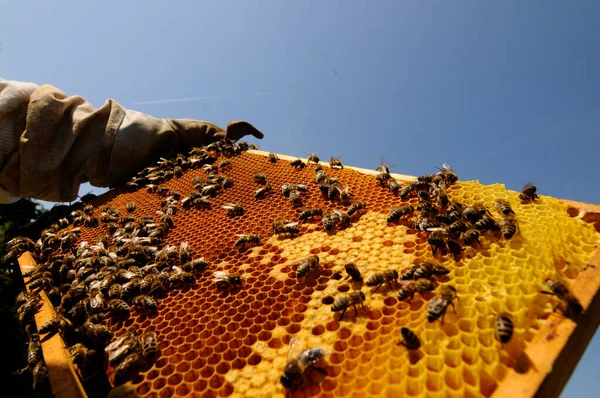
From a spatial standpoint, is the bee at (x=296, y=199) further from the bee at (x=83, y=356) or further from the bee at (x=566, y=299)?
the bee at (x=566, y=299)

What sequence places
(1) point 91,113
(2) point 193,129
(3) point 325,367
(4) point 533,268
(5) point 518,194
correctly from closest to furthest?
(3) point 325,367 → (4) point 533,268 → (5) point 518,194 → (1) point 91,113 → (2) point 193,129

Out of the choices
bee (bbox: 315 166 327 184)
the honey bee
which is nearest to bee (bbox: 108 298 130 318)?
the honey bee

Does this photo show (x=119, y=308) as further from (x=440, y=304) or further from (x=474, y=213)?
(x=474, y=213)

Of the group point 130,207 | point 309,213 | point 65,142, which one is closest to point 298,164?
point 309,213

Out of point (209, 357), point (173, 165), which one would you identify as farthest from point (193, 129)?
point (209, 357)

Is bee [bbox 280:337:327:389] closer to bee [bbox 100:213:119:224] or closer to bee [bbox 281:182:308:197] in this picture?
bee [bbox 281:182:308:197]

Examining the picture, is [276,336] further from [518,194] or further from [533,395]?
[518,194]

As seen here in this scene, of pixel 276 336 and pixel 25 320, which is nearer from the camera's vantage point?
pixel 276 336
